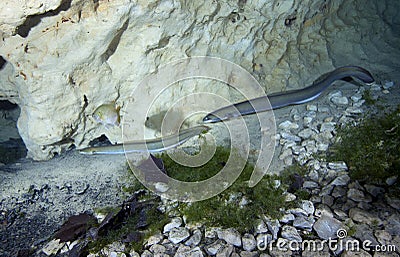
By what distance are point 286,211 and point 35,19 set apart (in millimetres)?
2666

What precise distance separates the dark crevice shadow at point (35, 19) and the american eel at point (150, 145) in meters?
1.51

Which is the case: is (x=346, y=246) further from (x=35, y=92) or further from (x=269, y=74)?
(x=35, y=92)

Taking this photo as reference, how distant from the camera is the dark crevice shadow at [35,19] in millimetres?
2508

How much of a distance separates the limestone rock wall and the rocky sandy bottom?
1.65 feet

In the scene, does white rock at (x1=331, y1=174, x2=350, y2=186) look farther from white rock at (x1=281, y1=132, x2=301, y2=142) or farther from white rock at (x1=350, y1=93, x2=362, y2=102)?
white rock at (x1=350, y1=93, x2=362, y2=102)

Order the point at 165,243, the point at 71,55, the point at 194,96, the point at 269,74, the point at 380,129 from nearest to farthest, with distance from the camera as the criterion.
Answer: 1. the point at 165,243
2. the point at 71,55
3. the point at 380,129
4. the point at 194,96
5. the point at 269,74

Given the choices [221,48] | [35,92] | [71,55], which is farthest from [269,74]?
[35,92]

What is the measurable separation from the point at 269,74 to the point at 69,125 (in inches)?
107

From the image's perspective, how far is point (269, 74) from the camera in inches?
169

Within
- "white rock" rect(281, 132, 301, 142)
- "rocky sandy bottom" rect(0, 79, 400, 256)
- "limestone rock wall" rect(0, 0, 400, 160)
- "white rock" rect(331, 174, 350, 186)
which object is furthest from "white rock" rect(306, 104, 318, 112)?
"white rock" rect(331, 174, 350, 186)

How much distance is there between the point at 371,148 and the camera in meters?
2.89

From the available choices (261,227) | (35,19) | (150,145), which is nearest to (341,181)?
(261,227)

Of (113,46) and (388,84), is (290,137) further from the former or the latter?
(113,46)

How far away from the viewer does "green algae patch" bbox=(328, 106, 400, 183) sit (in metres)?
2.62
